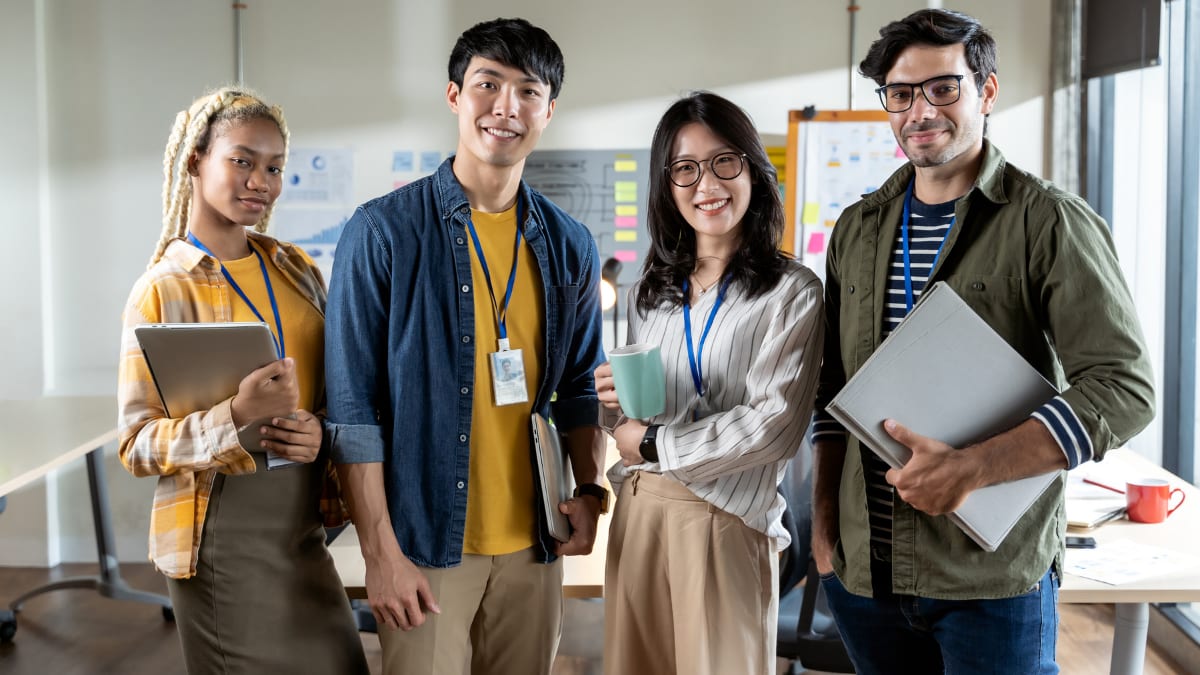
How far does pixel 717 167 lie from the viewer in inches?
67.6

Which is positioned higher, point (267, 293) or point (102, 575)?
point (267, 293)

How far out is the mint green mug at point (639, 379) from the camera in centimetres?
152

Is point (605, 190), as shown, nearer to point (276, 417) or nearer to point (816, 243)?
point (816, 243)

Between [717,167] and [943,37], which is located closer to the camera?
[943,37]

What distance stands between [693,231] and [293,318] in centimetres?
81

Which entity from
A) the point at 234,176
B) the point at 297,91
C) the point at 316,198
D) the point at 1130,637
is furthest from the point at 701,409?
the point at 297,91

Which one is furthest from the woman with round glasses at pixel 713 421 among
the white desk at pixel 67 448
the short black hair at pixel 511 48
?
the white desk at pixel 67 448

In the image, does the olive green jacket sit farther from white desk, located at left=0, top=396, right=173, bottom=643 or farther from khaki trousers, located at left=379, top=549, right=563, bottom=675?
white desk, located at left=0, top=396, right=173, bottom=643

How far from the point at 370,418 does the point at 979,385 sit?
3.28 feet

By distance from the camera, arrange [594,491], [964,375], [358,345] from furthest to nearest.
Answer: [594,491] → [358,345] → [964,375]

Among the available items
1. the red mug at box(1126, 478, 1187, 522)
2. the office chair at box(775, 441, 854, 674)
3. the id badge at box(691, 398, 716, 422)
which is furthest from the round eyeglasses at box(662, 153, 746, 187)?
the red mug at box(1126, 478, 1187, 522)

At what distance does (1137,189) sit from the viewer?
3754 millimetres

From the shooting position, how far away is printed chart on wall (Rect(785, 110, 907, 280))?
433 cm

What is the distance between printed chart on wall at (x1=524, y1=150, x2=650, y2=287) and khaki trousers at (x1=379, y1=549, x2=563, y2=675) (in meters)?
2.89
